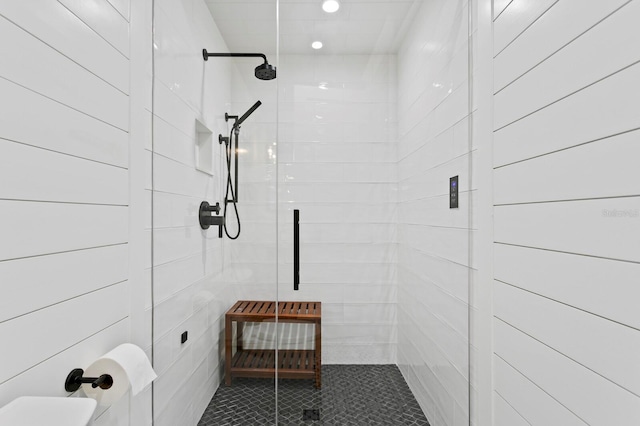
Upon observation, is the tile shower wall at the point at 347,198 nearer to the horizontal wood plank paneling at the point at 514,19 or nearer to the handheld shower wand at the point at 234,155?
the handheld shower wand at the point at 234,155

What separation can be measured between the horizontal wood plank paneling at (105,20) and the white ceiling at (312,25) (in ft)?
1.47

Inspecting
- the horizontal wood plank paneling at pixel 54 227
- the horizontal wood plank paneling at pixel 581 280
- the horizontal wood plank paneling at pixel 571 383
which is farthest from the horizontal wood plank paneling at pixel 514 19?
the horizontal wood plank paneling at pixel 54 227

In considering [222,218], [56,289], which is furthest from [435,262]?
[56,289]

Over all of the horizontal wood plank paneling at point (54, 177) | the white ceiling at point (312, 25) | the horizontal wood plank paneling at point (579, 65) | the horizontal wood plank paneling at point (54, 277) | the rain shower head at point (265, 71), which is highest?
the white ceiling at point (312, 25)

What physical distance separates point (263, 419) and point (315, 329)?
1.51ft

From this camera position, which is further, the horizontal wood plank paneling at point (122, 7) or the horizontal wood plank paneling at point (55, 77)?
the horizontal wood plank paneling at point (122, 7)

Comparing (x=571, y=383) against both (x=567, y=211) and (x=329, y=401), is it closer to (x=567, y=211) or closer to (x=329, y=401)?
(x=567, y=211)

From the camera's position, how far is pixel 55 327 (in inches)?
34.7

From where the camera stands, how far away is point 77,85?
3.14 ft

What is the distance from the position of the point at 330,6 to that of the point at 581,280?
158 centimetres

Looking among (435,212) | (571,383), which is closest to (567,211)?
(571,383)

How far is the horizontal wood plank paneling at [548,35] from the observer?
2.41 feet

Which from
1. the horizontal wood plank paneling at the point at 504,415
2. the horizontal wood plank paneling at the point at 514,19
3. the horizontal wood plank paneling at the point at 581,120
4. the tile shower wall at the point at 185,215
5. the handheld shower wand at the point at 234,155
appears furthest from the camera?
the handheld shower wand at the point at 234,155

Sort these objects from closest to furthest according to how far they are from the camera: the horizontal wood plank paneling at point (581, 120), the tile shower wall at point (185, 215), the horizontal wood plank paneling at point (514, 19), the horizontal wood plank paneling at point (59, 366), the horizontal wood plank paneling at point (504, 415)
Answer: the horizontal wood plank paneling at point (581, 120), the horizontal wood plank paneling at point (59, 366), the horizontal wood plank paneling at point (514, 19), the horizontal wood plank paneling at point (504, 415), the tile shower wall at point (185, 215)
